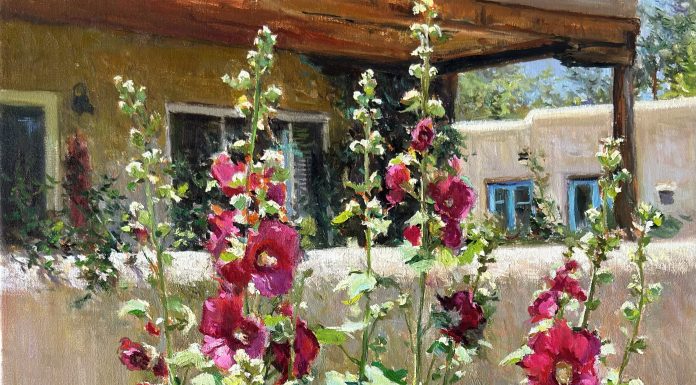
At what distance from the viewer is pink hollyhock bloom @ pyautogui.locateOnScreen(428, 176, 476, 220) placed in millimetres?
1668

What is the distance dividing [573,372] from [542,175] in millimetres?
8307

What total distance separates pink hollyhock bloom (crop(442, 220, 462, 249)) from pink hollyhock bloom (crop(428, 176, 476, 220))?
1cm

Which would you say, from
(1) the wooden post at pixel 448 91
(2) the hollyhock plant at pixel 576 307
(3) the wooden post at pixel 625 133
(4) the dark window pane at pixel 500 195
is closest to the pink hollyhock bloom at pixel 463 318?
(2) the hollyhock plant at pixel 576 307

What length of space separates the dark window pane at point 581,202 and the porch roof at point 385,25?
4.35 ft

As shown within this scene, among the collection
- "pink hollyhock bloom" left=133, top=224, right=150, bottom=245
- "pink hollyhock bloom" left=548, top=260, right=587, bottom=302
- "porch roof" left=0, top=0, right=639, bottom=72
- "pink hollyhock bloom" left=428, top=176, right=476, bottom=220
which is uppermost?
"porch roof" left=0, top=0, right=639, bottom=72

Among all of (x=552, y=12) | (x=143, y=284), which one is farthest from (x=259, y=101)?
(x=552, y=12)

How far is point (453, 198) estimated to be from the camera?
66.2 inches

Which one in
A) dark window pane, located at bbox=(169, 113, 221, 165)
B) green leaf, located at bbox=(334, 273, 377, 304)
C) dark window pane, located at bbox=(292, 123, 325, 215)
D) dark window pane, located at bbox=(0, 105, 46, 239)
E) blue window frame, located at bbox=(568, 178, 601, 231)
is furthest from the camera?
blue window frame, located at bbox=(568, 178, 601, 231)

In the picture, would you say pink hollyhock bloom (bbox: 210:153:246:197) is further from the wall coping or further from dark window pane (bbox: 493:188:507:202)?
dark window pane (bbox: 493:188:507:202)

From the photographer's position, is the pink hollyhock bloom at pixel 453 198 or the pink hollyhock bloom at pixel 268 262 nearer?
the pink hollyhock bloom at pixel 268 262

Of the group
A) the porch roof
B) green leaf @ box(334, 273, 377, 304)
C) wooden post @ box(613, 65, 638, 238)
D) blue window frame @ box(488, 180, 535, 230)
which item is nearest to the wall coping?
green leaf @ box(334, 273, 377, 304)

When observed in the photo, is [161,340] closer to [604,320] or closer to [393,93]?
[604,320]

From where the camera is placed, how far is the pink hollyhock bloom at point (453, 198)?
5.47ft

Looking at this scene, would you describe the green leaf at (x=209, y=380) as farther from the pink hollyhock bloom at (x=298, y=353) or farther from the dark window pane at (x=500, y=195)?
the dark window pane at (x=500, y=195)
